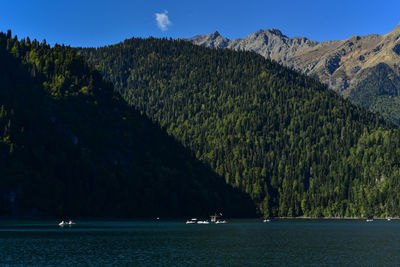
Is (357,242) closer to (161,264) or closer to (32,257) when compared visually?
(161,264)

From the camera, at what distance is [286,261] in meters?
108

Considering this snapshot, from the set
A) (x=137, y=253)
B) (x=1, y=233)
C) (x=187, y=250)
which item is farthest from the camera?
(x=1, y=233)

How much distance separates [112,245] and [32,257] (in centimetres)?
3062

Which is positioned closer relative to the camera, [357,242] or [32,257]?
[32,257]

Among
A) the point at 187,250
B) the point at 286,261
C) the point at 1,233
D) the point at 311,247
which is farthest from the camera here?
the point at 1,233

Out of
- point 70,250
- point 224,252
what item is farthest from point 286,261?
point 70,250

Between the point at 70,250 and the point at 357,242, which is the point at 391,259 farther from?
the point at 70,250

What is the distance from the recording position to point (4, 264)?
98.6 metres

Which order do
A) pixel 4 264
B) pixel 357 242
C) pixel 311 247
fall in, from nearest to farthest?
1. pixel 4 264
2. pixel 311 247
3. pixel 357 242

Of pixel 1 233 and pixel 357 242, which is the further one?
pixel 1 233

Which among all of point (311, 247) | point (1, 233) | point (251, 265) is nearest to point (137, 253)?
point (251, 265)

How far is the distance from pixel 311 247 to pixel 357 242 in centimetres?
2402

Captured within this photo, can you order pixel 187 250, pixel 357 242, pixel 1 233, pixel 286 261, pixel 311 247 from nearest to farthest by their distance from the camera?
pixel 286 261 → pixel 187 250 → pixel 311 247 → pixel 357 242 → pixel 1 233

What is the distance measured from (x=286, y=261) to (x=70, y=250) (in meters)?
48.8
